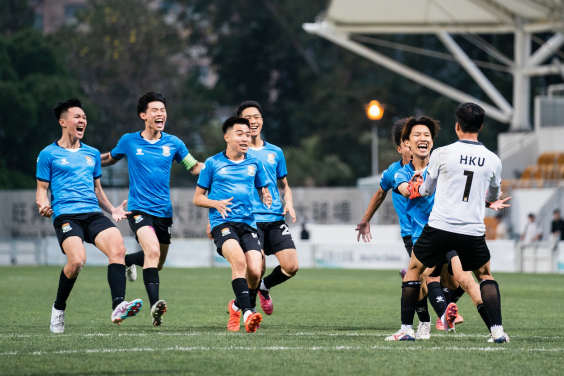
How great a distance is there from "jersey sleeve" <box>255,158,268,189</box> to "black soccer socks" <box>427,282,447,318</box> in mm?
1981

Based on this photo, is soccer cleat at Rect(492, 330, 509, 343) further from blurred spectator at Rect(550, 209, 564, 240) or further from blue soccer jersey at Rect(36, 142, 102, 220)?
blurred spectator at Rect(550, 209, 564, 240)

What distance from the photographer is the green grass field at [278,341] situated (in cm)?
640

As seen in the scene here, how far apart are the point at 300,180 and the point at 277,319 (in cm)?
3293

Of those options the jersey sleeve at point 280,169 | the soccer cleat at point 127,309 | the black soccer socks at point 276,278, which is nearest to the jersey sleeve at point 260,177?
the jersey sleeve at point 280,169

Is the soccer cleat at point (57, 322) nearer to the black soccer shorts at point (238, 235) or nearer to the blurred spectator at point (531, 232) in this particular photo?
the black soccer shorts at point (238, 235)

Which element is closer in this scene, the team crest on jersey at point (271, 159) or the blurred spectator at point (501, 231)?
the team crest on jersey at point (271, 159)

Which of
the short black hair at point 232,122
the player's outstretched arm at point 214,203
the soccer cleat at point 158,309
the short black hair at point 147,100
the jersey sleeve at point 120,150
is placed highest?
the short black hair at point 147,100

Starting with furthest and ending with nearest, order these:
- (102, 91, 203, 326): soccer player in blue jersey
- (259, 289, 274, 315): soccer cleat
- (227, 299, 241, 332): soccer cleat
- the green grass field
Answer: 1. (259, 289, 274, 315): soccer cleat
2. (102, 91, 203, 326): soccer player in blue jersey
3. (227, 299, 241, 332): soccer cleat
4. the green grass field

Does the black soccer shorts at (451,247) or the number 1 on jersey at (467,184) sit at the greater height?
the number 1 on jersey at (467,184)

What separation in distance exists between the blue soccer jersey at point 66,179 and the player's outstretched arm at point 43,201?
0.06 m

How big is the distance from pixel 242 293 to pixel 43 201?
2119 millimetres

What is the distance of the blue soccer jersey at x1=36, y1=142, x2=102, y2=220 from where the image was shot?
895 centimetres

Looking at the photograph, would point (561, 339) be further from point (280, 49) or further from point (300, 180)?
point (280, 49)

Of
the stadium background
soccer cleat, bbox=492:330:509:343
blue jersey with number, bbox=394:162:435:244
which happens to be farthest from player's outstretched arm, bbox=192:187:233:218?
the stadium background
